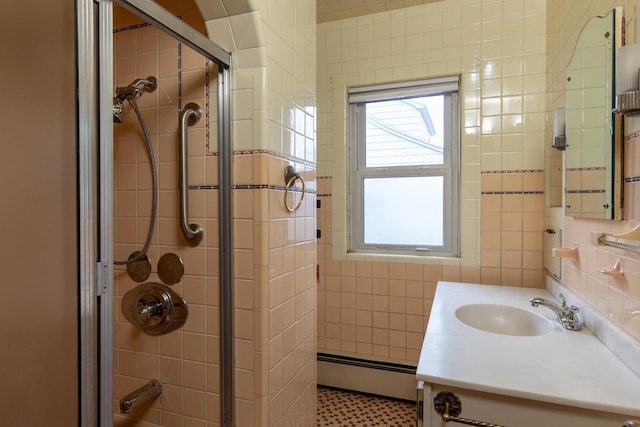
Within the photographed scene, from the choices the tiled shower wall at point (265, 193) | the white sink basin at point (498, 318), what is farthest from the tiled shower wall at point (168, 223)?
the white sink basin at point (498, 318)

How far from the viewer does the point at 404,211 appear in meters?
2.47

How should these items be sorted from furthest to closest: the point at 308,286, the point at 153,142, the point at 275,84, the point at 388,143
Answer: the point at 388,143 → the point at 308,286 → the point at 153,142 → the point at 275,84

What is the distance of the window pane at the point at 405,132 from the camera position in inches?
93.7

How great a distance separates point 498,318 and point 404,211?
0.99 meters

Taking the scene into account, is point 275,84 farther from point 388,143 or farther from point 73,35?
point 388,143

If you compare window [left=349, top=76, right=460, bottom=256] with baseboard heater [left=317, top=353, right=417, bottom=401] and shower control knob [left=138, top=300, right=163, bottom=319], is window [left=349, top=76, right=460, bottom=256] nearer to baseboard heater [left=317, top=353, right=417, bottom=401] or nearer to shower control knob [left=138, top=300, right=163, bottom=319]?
baseboard heater [left=317, top=353, right=417, bottom=401]

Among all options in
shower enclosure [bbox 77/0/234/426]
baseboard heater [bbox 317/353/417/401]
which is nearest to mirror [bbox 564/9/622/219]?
shower enclosure [bbox 77/0/234/426]

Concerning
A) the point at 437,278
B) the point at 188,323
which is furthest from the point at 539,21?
the point at 188,323

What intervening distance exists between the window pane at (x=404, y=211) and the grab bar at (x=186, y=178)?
1462 mm

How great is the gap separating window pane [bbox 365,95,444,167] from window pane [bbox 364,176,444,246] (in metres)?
0.14

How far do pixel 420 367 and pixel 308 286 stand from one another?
27.3 inches

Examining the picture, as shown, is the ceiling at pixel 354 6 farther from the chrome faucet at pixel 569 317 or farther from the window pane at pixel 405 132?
the chrome faucet at pixel 569 317

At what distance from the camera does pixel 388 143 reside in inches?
98.0

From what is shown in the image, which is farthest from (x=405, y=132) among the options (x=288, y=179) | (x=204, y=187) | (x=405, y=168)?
(x=204, y=187)
